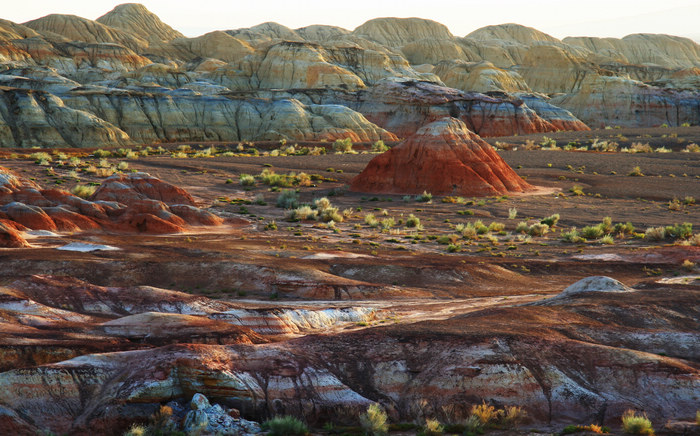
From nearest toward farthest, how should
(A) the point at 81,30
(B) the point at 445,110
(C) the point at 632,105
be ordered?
(B) the point at 445,110, (C) the point at 632,105, (A) the point at 81,30

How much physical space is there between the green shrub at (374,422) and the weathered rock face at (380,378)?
0.65m

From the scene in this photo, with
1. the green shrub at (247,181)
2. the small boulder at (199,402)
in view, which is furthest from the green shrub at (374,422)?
the green shrub at (247,181)

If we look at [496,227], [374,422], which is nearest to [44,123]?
[496,227]

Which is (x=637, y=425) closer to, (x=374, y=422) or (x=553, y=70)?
(x=374, y=422)

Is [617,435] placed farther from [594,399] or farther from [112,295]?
[112,295]

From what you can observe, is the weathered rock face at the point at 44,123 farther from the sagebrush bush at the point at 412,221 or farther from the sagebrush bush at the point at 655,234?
the sagebrush bush at the point at 655,234

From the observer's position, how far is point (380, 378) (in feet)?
43.0

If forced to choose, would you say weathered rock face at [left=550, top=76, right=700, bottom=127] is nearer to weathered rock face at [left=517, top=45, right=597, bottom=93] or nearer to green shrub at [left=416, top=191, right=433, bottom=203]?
weathered rock face at [left=517, top=45, right=597, bottom=93]

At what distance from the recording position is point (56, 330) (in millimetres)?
14781

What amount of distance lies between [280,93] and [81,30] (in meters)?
93.0

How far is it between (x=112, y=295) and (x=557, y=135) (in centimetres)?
7937

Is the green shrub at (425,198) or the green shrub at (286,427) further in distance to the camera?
the green shrub at (425,198)

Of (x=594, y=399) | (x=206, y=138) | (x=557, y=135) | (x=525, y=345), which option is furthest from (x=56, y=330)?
(x=557, y=135)

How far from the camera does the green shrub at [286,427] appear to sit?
1138 cm
